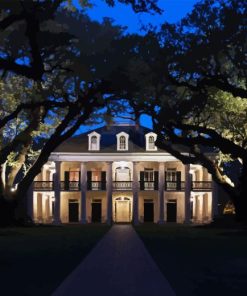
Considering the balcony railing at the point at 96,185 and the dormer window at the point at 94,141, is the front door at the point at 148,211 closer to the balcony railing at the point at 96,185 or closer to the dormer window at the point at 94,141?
the balcony railing at the point at 96,185

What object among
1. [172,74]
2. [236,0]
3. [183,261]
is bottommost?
[183,261]

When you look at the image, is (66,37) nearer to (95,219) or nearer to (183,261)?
(183,261)

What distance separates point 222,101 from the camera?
116 ft

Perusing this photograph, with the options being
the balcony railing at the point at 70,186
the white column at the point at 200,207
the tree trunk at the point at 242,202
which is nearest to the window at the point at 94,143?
the balcony railing at the point at 70,186

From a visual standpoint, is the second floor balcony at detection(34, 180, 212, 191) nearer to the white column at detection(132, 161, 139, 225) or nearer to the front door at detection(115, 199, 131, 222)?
the white column at detection(132, 161, 139, 225)

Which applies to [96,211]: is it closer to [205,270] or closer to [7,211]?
[7,211]

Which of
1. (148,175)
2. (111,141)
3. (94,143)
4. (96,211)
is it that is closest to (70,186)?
(96,211)

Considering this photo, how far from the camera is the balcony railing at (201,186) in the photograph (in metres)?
67.8

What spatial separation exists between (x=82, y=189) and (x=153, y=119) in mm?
30992

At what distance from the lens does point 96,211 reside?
68312mm

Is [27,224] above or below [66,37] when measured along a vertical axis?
below

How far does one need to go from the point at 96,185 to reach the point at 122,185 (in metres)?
3.00

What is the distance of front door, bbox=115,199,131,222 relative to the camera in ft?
225

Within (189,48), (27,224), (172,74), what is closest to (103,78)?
(172,74)
